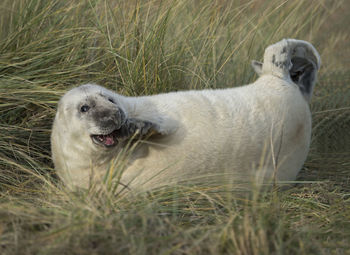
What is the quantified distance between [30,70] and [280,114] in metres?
1.91

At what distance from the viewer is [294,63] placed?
3.99 m

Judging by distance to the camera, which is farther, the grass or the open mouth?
the open mouth

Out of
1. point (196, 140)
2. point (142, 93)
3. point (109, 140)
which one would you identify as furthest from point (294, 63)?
point (109, 140)

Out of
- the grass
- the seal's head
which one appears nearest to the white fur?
the seal's head

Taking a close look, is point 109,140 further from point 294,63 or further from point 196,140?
point 294,63

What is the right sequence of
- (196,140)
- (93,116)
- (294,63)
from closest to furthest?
1. (93,116)
2. (196,140)
3. (294,63)

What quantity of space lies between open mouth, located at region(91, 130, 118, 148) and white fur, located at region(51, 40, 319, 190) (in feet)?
0.11

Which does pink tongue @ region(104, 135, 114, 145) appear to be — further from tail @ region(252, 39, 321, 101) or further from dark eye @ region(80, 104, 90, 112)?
tail @ region(252, 39, 321, 101)

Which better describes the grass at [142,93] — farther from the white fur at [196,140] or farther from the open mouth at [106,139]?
the open mouth at [106,139]

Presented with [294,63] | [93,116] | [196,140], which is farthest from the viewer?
[294,63]

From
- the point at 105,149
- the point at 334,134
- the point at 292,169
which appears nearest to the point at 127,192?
the point at 105,149

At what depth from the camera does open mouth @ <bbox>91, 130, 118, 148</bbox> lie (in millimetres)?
2950

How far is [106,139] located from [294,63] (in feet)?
5.77

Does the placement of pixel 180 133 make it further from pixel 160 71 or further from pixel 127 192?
pixel 160 71
